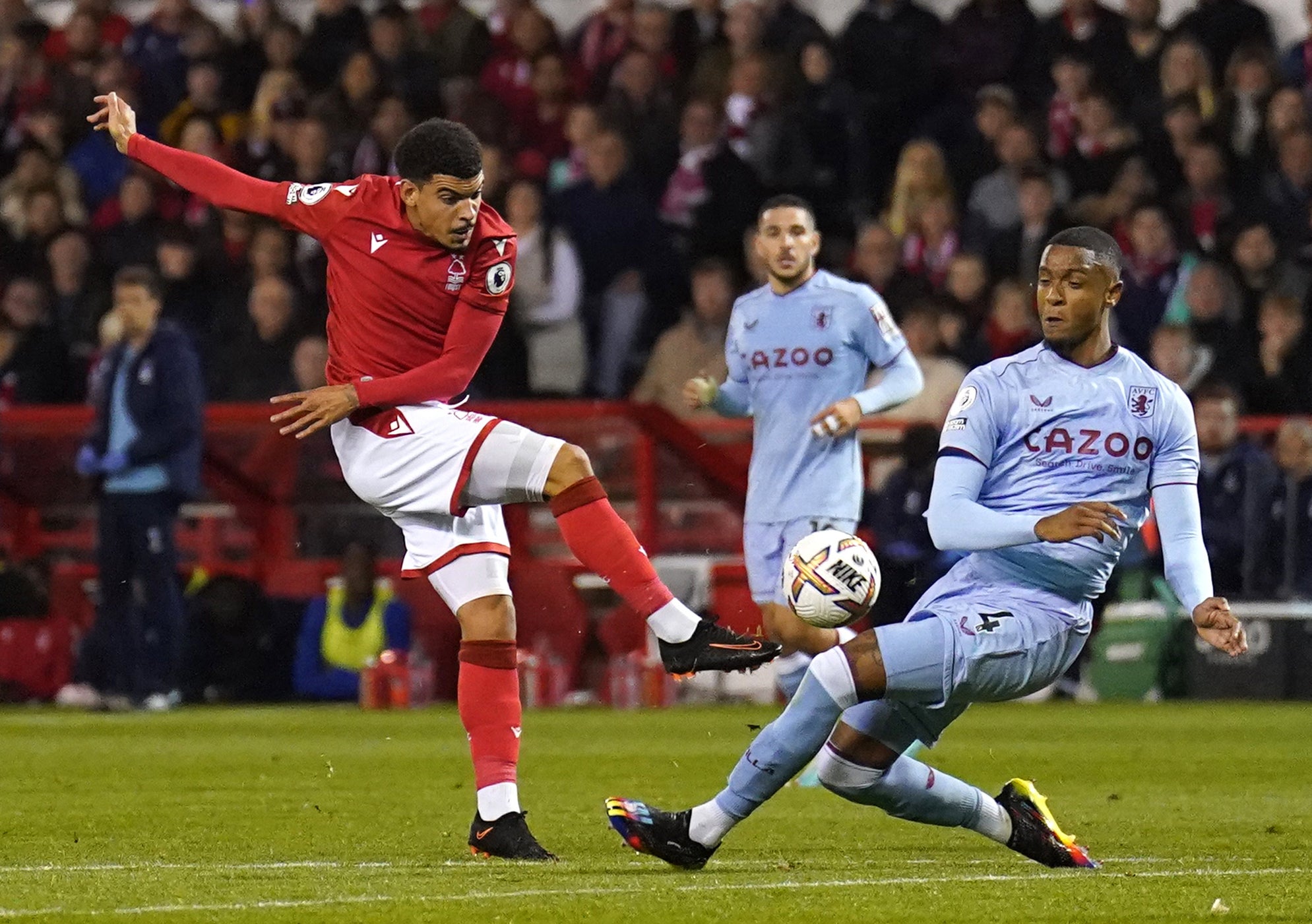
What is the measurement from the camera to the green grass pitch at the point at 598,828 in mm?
5797

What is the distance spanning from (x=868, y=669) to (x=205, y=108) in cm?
1417

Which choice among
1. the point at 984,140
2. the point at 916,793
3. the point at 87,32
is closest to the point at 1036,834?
the point at 916,793

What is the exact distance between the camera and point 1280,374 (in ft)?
50.3

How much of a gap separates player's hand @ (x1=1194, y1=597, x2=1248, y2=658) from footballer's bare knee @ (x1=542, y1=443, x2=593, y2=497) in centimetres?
191

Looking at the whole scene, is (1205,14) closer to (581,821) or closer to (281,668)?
(281,668)

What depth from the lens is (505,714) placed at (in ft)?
23.6

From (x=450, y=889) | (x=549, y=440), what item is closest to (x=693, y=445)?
(x=549, y=440)

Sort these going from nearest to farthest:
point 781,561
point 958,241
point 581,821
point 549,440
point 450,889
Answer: point 450,889
point 549,440
point 581,821
point 781,561
point 958,241

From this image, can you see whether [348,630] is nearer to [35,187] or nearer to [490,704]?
[35,187]

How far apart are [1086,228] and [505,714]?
2257 mm

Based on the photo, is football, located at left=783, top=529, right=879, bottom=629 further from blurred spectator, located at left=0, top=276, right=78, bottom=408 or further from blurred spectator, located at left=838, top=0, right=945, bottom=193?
blurred spectator, located at left=0, top=276, right=78, bottom=408

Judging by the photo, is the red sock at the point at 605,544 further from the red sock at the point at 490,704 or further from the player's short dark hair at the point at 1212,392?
the player's short dark hair at the point at 1212,392

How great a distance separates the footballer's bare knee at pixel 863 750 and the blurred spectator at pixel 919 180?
10.1m

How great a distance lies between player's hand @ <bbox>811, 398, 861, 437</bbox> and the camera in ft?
30.9
